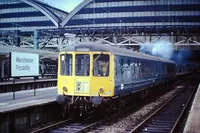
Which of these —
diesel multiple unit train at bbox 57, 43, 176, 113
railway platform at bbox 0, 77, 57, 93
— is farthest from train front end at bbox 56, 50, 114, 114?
railway platform at bbox 0, 77, 57, 93

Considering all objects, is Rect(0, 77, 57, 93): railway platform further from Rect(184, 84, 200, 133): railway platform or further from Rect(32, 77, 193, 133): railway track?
Rect(184, 84, 200, 133): railway platform

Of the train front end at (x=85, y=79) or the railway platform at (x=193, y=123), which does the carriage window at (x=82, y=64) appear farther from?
the railway platform at (x=193, y=123)

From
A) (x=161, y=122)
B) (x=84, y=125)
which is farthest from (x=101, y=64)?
(x=161, y=122)

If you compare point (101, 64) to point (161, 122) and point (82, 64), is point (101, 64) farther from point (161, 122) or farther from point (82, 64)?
point (161, 122)

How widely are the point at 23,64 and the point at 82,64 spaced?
371cm

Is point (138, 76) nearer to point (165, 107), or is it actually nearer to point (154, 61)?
point (165, 107)

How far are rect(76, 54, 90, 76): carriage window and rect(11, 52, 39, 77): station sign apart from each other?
3.36 m

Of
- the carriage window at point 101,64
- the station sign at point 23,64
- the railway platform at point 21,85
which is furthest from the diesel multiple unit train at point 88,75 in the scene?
the railway platform at point 21,85

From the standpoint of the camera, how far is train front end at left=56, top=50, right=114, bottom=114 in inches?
492

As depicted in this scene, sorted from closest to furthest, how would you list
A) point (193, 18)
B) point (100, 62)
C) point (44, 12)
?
point (100, 62), point (193, 18), point (44, 12)

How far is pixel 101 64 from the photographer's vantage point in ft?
42.0

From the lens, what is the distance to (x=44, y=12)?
207ft

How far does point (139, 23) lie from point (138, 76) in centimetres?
3865

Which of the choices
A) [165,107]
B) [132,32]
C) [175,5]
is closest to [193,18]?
[175,5]
